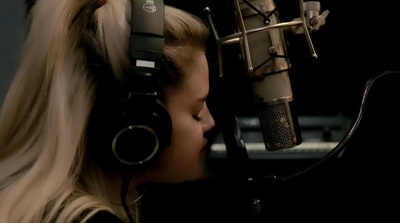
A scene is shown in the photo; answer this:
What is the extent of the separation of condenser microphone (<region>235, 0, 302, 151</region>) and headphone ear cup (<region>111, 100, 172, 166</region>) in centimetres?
17

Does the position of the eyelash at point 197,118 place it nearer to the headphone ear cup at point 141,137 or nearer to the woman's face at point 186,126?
the woman's face at point 186,126

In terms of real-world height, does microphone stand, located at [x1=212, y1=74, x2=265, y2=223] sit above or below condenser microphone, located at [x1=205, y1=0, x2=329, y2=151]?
below

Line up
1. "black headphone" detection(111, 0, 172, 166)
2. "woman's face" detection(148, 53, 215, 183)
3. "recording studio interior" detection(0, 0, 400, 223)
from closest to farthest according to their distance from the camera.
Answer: "black headphone" detection(111, 0, 172, 166)
"woman's face" detection(148, 53, 215, 183)
"recording studio interior" detection(0, 0, 400, 223)

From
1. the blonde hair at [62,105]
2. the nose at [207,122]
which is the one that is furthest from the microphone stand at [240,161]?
the blonde hair at [62,105]

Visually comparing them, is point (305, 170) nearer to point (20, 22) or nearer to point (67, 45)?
point (67, 45)

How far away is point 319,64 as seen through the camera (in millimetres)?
1257

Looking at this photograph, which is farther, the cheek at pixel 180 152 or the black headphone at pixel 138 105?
the cheek at pixel 180 152

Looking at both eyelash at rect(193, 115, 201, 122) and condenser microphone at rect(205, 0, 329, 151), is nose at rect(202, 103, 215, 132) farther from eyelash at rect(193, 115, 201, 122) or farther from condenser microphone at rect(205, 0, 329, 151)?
condenser microphone at rect(205, 0, 329, 151)

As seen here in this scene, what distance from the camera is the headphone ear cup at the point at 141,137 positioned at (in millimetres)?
703

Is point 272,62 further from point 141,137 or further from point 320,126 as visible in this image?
point 320,126

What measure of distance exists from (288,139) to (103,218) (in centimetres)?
32

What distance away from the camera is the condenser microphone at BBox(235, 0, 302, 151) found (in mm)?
785

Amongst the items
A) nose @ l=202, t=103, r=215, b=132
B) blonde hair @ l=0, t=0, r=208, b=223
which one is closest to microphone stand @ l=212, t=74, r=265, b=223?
nose @ l=202, t=103, r=215, b=132

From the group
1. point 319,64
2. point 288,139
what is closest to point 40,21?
point 288,139
